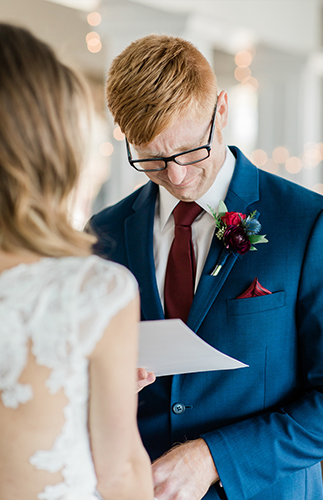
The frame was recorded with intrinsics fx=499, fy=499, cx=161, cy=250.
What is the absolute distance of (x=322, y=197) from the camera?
134 cm

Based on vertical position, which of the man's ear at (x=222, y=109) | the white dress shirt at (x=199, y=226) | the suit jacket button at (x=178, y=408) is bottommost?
the suit jacket button at (x=178, y=408)

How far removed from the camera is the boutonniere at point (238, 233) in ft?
4.16

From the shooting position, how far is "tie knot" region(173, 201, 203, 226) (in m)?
1.44

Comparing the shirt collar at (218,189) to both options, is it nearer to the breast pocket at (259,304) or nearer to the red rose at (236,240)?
the red rose at (236,240)

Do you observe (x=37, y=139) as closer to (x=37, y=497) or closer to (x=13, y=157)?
(x=13, y=157)

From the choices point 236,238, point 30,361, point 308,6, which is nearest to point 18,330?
point 30,361

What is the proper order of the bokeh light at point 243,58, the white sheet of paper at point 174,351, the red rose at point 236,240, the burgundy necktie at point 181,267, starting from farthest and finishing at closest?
the bokeh light at point 243,58
the burgundy necktie at point 181,267
the red rose at point 236,240
the white sheet of paper at point 174,351

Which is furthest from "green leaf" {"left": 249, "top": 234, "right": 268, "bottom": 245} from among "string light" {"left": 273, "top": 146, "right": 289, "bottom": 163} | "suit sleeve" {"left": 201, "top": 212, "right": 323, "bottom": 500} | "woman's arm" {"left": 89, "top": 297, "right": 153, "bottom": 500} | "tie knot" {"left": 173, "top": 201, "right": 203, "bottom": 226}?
"string light" {"left": 273, "top": 146, "right": 289, "bottom": 163}

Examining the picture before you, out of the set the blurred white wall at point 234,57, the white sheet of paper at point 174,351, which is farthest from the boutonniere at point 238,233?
the blurred white wall at point 234,57

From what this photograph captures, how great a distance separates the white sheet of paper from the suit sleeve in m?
0.20

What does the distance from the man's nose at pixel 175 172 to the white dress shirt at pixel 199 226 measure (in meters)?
0.11

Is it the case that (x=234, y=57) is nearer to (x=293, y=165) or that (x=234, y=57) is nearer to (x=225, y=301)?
(x=293, y=165)

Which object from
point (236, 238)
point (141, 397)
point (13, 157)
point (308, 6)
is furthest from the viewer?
point (308, 6)

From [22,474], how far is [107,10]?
3.56m
